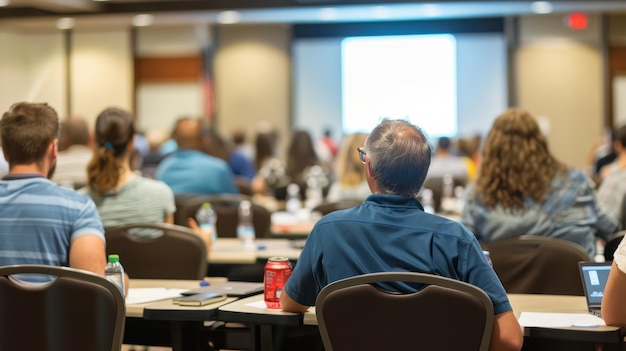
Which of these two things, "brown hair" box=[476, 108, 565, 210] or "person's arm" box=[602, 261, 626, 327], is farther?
"brown hair" box=[476, 108, 565, 210]

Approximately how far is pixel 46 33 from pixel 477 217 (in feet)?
40.4

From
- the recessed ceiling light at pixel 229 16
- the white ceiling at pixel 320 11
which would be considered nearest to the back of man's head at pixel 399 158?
the white ceiling at pixel 320 11

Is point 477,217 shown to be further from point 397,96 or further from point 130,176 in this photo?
point 397,96

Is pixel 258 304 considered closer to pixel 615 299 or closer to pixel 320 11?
pixel 615 299

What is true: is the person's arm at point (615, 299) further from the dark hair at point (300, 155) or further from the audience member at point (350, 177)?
the dark hair at point (300, 155)

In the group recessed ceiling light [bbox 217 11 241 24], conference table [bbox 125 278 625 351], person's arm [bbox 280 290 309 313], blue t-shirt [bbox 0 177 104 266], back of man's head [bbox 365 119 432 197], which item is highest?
recessed ceiling light [bbox 217 11 241 24]

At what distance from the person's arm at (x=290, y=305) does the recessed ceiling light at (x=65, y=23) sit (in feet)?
37.0

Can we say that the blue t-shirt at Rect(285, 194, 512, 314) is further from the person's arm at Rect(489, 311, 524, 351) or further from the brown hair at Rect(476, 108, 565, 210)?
the brown hair at Rect(476, 108, 565, 210)

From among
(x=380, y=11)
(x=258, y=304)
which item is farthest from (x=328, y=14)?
(x=258, y=304)

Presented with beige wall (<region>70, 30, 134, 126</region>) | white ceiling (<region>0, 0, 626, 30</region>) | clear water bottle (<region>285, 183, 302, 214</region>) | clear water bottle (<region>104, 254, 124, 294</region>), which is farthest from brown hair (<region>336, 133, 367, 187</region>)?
beige wall (<region>70, 30, 134, 126</region>)

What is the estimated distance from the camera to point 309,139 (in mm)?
9445

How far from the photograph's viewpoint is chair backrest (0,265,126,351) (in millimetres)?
2691

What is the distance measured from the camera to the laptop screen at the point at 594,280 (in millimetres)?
2965

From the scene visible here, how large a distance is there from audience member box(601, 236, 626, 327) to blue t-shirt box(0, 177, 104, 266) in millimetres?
1677
